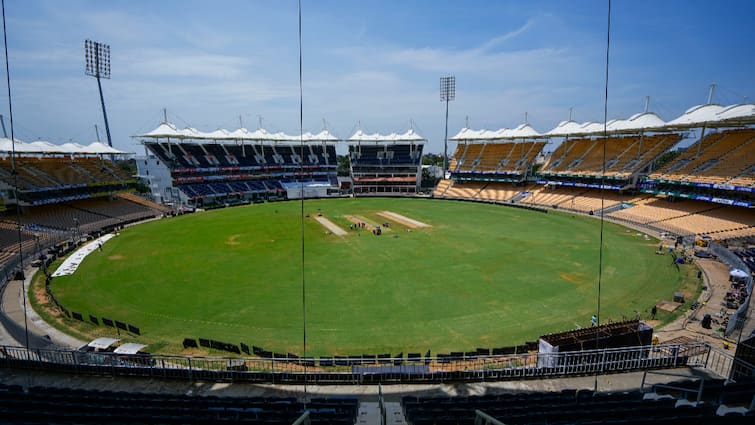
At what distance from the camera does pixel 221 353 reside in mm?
16094

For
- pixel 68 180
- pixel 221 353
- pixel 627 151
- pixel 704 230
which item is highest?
pixel 627 151

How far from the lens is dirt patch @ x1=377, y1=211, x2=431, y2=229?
43247 millimetres

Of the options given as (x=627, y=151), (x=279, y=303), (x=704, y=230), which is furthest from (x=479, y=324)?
(x=627, y=151)

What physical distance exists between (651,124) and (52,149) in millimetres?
80617

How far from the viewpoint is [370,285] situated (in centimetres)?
2370

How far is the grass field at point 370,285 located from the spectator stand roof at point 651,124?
1046 cm

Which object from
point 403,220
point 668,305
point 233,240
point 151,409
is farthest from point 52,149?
point 668,305

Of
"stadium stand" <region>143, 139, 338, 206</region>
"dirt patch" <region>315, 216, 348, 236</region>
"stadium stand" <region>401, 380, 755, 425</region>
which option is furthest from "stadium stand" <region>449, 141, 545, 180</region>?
"stadium stand" <region>401, 380, 755, 425</region>

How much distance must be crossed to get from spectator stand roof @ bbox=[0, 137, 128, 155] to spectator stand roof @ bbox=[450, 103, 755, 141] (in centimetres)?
6372

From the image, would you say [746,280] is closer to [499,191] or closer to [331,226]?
[331,226]

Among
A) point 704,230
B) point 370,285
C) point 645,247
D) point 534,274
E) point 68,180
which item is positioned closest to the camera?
point 370,285

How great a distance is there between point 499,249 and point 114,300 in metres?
27.9

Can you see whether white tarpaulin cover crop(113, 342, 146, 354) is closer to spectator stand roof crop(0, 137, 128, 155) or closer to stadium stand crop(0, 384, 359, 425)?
Result: stadium stand crop(0, 384, 359, 425)

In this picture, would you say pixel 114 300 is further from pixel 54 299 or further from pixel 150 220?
pixel 150 220
